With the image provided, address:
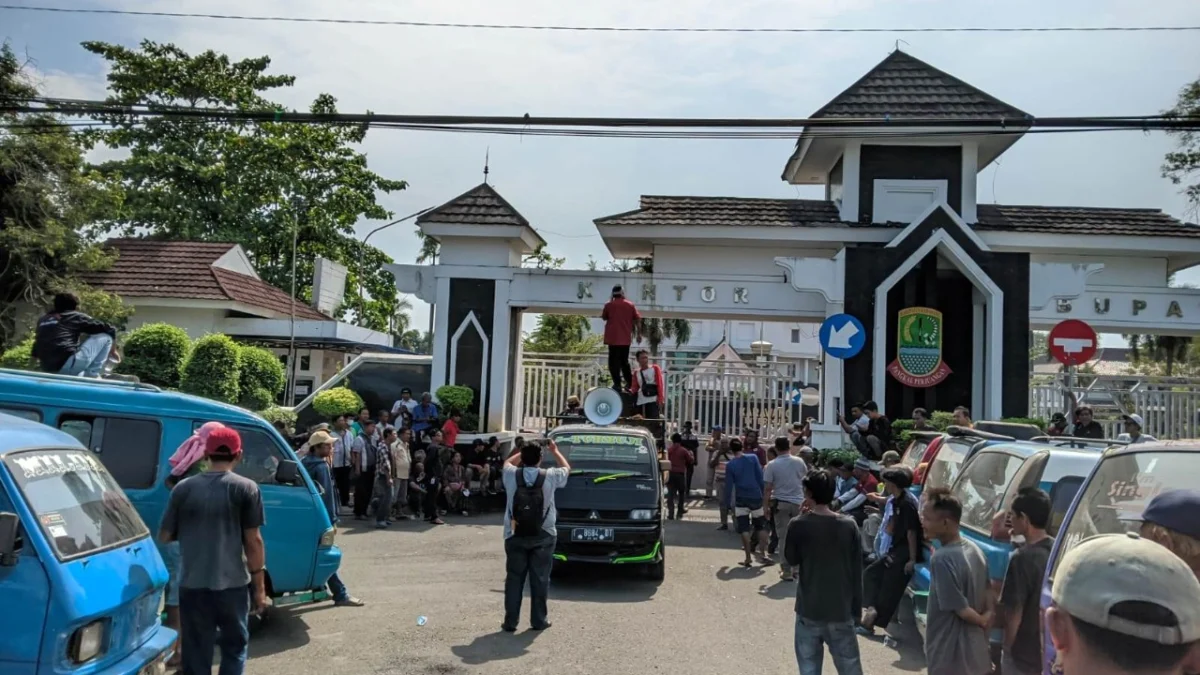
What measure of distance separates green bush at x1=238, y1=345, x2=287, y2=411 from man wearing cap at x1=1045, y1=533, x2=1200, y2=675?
16971 mm

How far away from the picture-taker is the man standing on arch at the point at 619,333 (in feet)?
51.2

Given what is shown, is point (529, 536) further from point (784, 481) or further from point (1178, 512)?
point (1178, 512)

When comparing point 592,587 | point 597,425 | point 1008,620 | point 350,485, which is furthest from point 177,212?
point 1008,620

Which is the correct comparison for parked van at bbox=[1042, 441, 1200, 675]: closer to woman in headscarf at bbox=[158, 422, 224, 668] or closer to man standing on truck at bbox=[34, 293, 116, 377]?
woman in headscarf at bbox=[158, 422, 224, 668]

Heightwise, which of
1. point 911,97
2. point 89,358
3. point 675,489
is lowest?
point 675,489

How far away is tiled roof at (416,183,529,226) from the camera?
17.5 metres

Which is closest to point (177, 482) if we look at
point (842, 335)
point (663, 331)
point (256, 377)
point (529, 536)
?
point (529, 536)

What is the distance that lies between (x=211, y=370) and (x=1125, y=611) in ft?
54.3

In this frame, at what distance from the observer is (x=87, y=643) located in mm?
4215

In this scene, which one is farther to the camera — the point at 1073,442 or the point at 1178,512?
the point at 1073,442

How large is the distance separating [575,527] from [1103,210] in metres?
15.3

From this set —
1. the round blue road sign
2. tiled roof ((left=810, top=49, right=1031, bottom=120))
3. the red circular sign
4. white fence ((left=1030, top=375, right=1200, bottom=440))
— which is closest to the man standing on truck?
the round blue road sign

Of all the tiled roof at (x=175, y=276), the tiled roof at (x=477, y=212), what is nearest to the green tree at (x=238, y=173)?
the tiled roof at (x=175, y=276)

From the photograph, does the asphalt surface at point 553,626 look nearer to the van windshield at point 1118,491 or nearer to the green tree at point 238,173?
the van windshield at point 1118,491
